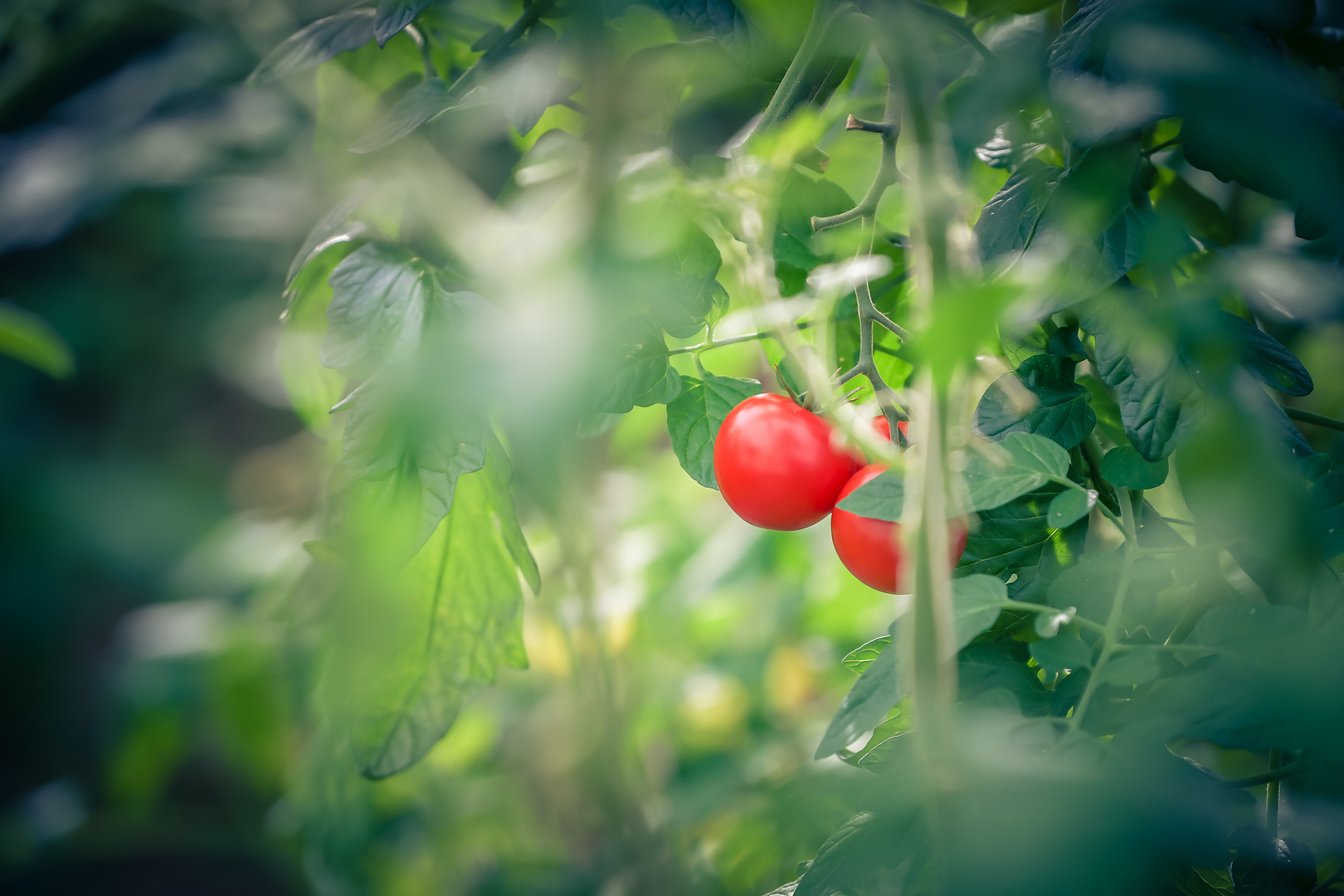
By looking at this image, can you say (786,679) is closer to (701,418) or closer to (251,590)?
(701,418)

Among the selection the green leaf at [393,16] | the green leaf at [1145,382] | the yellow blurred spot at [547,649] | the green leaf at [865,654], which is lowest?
the yellow blurred spot at [547,649]

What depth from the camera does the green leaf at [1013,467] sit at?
0.89 feet

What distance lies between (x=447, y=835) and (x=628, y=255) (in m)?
0.94

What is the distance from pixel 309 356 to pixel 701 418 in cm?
25

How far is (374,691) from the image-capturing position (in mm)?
379

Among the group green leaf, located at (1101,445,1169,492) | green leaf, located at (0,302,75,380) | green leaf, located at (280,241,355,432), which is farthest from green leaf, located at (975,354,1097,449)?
green leaf, located at (0,302,75,380)

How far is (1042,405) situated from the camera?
324 millimetres

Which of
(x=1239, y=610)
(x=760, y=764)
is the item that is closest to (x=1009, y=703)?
(x=1239, y=610)

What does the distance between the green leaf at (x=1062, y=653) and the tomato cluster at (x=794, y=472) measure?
0.06 m

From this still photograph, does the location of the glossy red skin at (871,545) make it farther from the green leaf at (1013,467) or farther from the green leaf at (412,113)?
the green leaf at (412,113)

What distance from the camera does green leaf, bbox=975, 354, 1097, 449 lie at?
0.32 m

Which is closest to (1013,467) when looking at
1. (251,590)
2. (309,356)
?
(309,356)

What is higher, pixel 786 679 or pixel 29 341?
pixel 29 341

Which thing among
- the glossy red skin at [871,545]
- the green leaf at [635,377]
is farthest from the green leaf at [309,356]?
the glossy red skin at [871,545]
